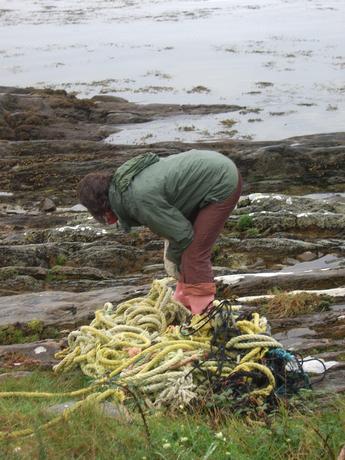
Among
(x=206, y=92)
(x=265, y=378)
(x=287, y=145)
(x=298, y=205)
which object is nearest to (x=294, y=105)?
(x=206, y=92)

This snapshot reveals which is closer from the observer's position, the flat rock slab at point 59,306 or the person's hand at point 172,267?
the person's hand at point 172,267

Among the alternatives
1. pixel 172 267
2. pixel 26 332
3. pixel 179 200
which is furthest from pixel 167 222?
pixel 26 332

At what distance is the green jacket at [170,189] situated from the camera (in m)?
6.31

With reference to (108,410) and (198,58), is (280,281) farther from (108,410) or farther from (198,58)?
(198,58)

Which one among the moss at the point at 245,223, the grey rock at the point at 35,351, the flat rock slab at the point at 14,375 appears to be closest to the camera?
the flat rock slab at the point at 14,375

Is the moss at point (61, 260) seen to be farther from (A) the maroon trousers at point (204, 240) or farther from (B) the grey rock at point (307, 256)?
(A) the maroon trousers at point (204, 240)

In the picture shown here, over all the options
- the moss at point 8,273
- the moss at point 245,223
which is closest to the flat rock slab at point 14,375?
the moss at point 8,273

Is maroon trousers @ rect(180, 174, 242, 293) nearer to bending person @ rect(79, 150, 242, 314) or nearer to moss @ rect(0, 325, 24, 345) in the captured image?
bending person @ rect(79, 150, 242, 314)

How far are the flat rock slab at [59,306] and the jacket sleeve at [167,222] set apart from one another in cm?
190

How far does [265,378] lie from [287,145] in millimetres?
13021

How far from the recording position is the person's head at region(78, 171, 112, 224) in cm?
635

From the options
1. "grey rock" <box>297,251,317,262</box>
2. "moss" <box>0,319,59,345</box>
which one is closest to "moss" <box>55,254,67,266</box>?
"moss" <box>0,319,59,345</box>

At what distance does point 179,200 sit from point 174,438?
2692 millimetres

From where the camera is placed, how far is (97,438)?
4242 millimetres
